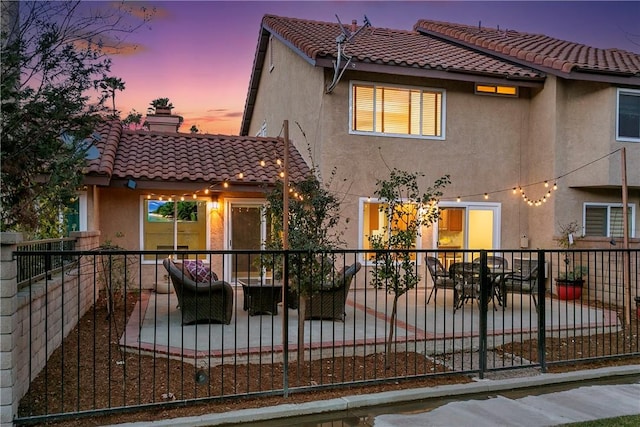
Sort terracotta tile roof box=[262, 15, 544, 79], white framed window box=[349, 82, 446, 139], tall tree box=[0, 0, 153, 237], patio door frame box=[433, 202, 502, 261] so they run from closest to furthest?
tall tree box=[0, 0, 153, 237] < terracotta tile roof box=[262, 15, 544, 79] < white framed window box=[349, 82, 446, 139] < patio door frame box=[433, 202, 502, 261]

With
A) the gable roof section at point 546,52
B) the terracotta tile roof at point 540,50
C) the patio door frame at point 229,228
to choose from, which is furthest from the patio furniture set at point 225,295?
the terracotta tile roof at point 540,50

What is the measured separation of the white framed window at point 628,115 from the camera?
1337cm

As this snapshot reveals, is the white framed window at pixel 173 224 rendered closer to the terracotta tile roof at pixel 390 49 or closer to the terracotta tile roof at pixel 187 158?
the terracotta tile roof at pixel 187 158

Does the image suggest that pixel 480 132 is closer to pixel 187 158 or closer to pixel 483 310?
pixel 187 158

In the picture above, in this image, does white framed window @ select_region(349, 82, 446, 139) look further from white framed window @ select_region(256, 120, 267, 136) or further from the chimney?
the chimney

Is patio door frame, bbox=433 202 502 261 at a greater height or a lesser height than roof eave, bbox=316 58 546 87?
lesser

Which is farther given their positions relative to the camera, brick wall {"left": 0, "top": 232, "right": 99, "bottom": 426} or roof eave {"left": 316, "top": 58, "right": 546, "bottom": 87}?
roof eave {"left": 316, "top": 58, "right": 546, "bottom": 87}

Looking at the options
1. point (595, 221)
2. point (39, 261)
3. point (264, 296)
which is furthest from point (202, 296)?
point (595, 221)

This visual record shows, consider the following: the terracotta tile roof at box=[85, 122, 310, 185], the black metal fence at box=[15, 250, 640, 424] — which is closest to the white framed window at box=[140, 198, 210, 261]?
the terracotta tile roof at box=[85, 122, 310, 185]

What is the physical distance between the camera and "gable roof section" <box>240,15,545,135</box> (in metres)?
12.5

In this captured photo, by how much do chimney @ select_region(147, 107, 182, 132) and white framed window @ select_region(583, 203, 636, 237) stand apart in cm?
1297

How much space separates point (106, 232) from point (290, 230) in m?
7.65

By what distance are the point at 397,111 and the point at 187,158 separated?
556 cm

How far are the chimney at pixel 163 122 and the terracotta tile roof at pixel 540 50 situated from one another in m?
9.66
